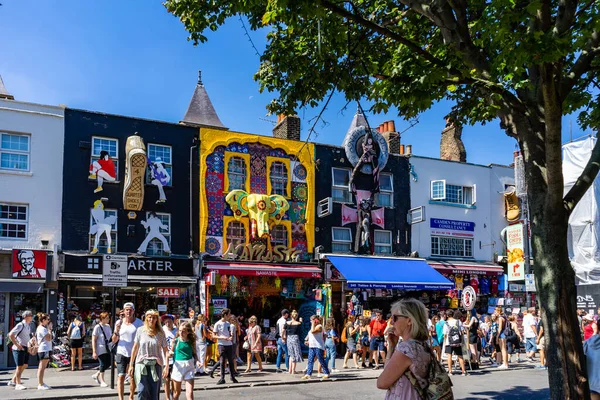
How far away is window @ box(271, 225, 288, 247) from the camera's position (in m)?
23.0

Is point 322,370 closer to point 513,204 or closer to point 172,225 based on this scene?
point 172,225

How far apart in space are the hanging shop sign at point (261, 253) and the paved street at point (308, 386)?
16.9ft

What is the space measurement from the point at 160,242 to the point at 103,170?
10.3ft

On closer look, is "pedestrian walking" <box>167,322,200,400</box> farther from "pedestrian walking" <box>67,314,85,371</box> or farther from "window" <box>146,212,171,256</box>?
"window" <box>146,212,171,256</box>

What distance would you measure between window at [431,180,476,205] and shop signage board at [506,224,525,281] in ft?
7.73

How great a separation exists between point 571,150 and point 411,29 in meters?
21.4

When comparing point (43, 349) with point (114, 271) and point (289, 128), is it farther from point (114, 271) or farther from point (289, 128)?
point (289, 128)

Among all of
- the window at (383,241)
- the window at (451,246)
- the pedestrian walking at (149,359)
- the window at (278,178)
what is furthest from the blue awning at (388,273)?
the pedestrian walking at (149,359)

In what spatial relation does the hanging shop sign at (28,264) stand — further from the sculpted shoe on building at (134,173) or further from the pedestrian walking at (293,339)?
the pedestrian walking at (293,339)

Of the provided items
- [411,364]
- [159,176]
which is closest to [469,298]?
[159,176]

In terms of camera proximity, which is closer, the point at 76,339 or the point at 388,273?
the point at 76,339

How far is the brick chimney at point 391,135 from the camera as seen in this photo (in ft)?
89.1

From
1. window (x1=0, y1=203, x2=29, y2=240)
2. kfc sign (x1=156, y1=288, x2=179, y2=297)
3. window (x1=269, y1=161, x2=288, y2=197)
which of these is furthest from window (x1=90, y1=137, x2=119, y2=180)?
window (x1=269, y1=161, x2=288, y2=197)

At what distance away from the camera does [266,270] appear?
21641 millimetres
